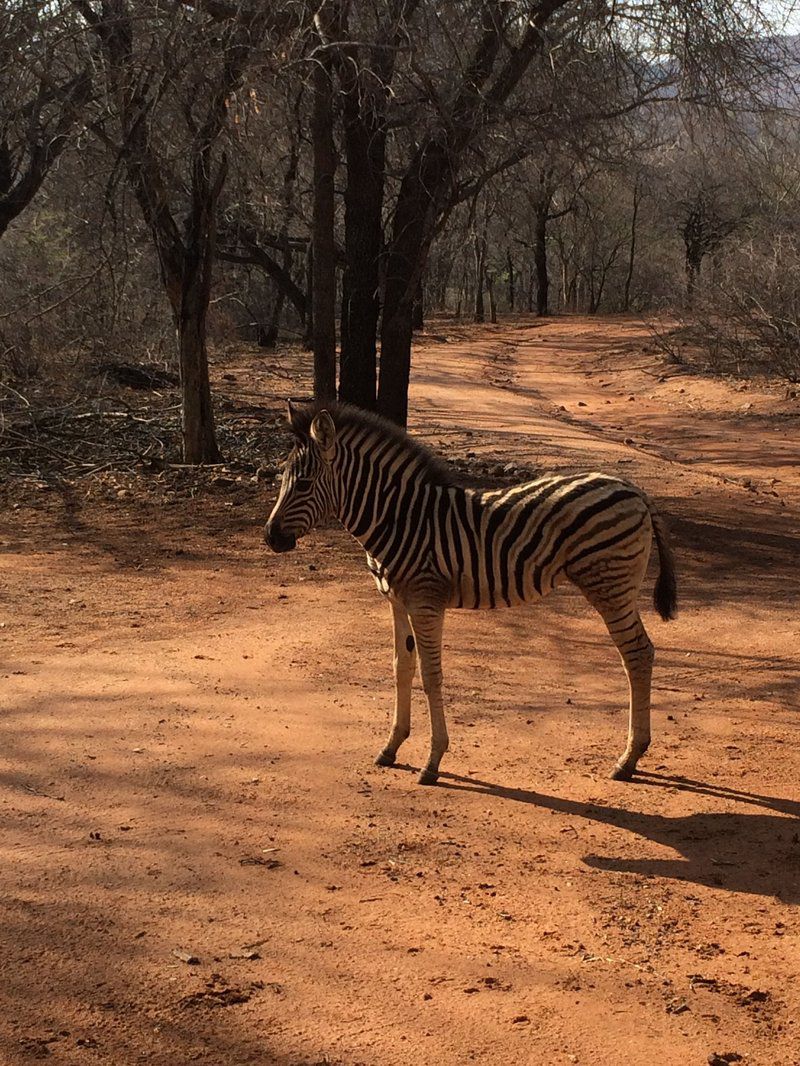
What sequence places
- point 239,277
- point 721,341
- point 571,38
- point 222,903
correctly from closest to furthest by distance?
1. point 222,903
2. point 571,38
3. point 721,341
4. point 239,277

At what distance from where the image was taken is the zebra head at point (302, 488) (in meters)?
5.57

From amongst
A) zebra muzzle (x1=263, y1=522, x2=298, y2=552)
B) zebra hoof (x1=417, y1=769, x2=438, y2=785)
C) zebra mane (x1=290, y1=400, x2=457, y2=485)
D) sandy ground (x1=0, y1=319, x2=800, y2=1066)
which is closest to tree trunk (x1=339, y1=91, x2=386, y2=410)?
sandy ground (x1=0, y1=319, x2=800, y2=1066)

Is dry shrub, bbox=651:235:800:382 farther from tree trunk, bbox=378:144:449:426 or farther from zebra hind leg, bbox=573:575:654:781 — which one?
zebra hind leg, bbox=573:575:654:781

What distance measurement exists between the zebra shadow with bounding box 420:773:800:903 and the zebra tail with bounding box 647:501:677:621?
0.88 meters

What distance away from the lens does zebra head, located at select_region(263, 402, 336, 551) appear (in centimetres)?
557

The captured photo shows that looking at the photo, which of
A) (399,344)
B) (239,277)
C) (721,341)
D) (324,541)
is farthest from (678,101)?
(239,277)

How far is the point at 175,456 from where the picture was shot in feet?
44.9

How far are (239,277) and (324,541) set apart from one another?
72.8ft

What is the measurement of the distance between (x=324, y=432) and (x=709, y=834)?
2.64m

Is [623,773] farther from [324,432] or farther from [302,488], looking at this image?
[324,432]

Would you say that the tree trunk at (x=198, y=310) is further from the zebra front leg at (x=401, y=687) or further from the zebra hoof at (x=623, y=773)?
the zebra hoof at (x=623, y=773)

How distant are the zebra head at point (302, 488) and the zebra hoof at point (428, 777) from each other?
1.34m

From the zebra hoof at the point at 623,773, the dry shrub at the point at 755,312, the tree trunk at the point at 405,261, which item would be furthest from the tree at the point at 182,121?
the dry shrub at the point at 755,312

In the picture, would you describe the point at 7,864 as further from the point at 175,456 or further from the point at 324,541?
the point at 175,456
